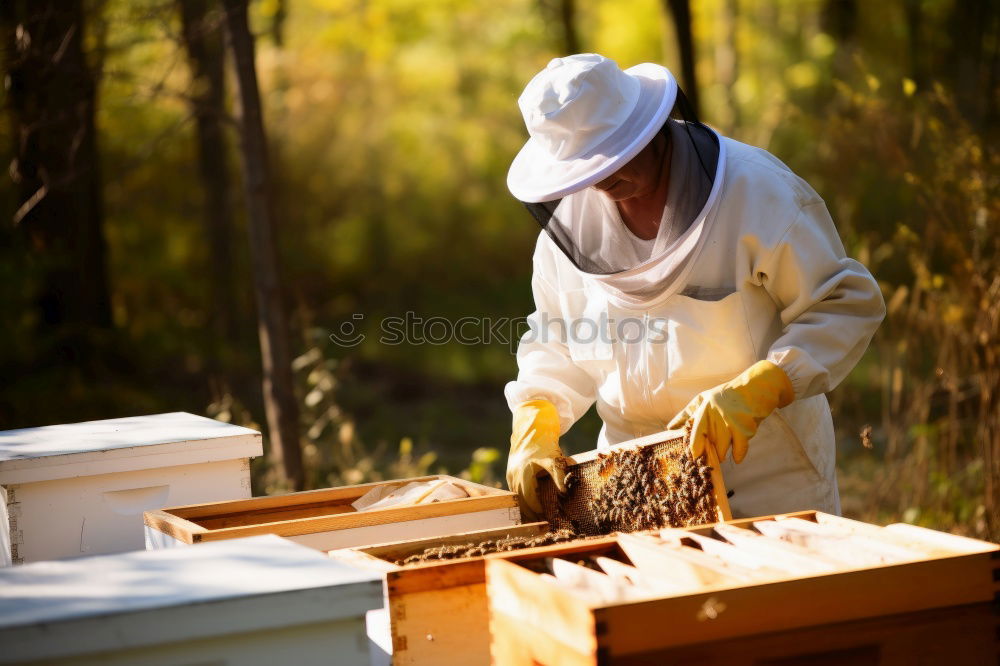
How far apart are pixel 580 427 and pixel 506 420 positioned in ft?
8.79

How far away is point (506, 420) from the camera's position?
1152cm

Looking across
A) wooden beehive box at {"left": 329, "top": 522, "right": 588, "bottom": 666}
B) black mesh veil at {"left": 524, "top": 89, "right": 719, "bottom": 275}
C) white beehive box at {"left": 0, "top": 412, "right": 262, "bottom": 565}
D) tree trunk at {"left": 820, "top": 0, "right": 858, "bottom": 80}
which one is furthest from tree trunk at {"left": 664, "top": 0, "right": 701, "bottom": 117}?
tree trunk at {"left": 820, "top": 0, "right": 858, "bottom": 80}

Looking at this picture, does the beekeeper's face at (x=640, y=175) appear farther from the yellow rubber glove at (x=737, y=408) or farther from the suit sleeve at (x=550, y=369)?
the yellow rubber glove at (x=737, y=408)

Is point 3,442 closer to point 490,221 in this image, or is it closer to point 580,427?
point 580,427

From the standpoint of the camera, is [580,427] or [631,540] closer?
[631,540]

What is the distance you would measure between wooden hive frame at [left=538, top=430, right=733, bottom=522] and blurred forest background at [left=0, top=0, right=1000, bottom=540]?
0.64 meters

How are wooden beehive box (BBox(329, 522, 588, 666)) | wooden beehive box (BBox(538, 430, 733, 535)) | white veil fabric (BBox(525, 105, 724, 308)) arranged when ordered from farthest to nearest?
1. white veil fabric (BBox(525, 105, 724, 308))
2. wooden beehive box (BBox(538, 430, 733, 535))
3. wooden beehive box (BBox(329, 522, 588, 666))

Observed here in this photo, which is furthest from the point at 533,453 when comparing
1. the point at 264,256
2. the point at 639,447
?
the point at 264,256

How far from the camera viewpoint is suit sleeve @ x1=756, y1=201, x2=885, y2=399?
2.53m

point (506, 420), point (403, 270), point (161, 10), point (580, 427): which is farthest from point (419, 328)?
point (161, 10)

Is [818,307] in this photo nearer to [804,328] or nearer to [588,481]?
[804,328]

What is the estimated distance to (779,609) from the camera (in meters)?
1.52

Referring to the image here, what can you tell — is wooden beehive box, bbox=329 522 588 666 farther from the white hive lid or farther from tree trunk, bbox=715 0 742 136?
tree trunk, bbox=715 0 742 136

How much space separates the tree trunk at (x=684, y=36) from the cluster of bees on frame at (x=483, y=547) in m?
5.55
